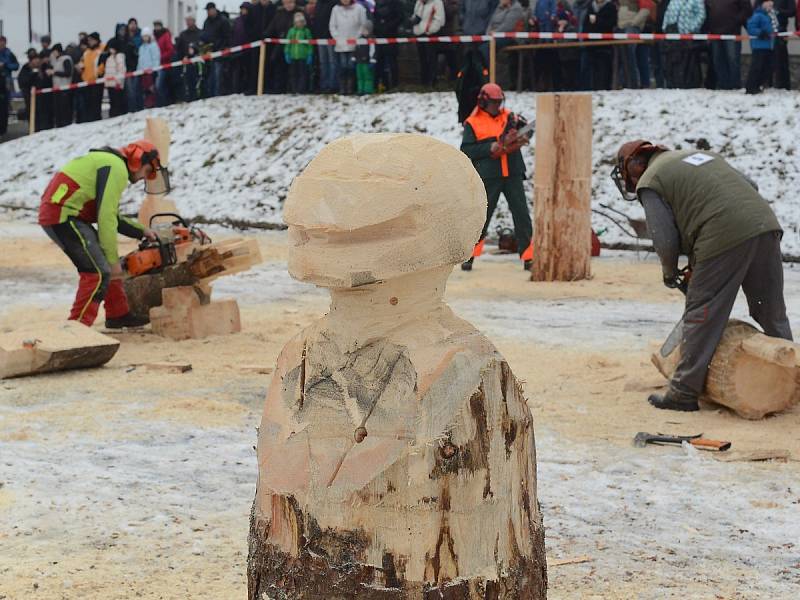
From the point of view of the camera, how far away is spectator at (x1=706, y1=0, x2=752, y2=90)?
1508 cm

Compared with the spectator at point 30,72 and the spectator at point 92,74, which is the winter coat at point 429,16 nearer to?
the spectator at point 92,74

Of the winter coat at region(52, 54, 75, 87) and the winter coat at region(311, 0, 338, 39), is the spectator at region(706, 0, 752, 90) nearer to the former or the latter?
the winter coat at region(311, 0, 338, 39)

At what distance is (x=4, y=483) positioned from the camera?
4.90 meters

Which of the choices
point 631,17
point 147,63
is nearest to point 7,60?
point 147,63

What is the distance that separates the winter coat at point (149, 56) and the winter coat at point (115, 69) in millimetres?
298

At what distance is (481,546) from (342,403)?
0.39 metres

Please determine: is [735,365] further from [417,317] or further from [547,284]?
[547,284]

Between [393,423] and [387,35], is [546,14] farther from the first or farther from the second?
[393,423]

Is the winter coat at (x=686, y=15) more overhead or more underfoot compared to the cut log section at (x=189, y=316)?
more overhead

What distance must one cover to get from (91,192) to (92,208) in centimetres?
19

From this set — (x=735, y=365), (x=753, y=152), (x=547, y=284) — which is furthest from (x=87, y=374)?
(x=753, y=152)

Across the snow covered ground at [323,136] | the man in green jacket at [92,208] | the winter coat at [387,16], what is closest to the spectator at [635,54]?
the snow covered ground at [323,136]

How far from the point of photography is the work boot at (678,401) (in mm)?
6184

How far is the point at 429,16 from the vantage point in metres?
17.1
